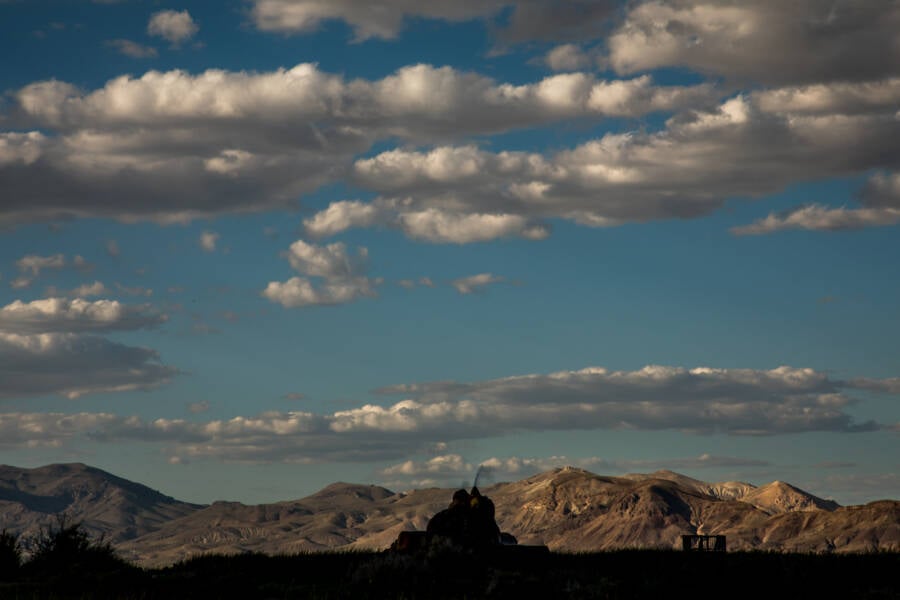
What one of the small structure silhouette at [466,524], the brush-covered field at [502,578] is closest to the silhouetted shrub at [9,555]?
the brush-covered field at [502,578]

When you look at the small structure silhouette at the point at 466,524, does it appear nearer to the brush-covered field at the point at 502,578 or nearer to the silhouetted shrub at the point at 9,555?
the brush-covered field at the point at 502,578

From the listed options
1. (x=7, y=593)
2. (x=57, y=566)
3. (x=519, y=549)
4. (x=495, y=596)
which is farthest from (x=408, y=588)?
(x=57, y=566)

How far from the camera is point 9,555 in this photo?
168ft

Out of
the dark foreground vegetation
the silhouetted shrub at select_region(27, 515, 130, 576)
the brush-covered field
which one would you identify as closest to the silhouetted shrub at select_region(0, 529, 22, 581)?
the silhouetted shrub at select_region(27, 515, 130, 576)

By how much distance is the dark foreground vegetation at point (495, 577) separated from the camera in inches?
1313

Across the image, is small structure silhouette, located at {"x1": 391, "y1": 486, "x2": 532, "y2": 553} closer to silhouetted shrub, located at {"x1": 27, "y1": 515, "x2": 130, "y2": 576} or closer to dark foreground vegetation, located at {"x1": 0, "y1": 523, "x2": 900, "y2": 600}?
dark foreground vegetation, located at {"x1": 0, "y1": 523, "x2": 900, "y2": 600}

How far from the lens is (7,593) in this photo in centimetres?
3631

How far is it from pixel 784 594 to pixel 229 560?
20568 mm

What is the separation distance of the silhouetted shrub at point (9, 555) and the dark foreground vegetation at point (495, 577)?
5.11 meters

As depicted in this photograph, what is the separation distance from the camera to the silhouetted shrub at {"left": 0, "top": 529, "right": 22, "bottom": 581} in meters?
48.4

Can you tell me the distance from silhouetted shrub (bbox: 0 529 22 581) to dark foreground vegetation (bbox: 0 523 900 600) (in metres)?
5.11

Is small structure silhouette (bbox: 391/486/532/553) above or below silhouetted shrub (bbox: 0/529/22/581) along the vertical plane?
above

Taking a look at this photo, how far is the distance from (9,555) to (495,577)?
27037 mm

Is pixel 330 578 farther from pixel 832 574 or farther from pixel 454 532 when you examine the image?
pixel 832 574
